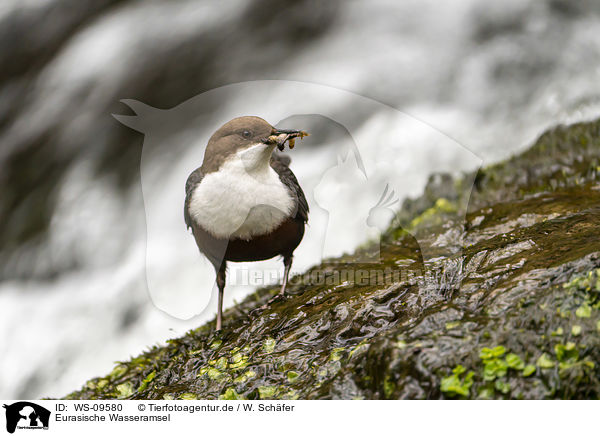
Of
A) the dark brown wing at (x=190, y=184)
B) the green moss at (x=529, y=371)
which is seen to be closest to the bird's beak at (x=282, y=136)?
the dark brown wing at (x=190, y=184)

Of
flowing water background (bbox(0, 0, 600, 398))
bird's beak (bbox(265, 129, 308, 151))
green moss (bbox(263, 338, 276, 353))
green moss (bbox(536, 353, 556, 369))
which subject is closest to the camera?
green moss (bbox(536, 353, 556, 369))

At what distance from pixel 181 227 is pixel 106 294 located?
71.8 inches

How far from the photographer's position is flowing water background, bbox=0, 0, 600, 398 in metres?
3.38

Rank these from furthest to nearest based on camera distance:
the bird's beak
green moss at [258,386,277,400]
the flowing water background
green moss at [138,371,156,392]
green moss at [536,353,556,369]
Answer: the flowing water background → green moss at [138,371,156,392] → green moss at [258,386,277,400] → the bird's beak → green moss at [536,353,556,369]

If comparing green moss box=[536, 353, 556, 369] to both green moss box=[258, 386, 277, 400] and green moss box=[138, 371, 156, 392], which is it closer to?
green moss box=[258, 386, 277, 400]

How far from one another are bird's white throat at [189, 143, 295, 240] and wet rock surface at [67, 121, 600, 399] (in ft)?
1.78

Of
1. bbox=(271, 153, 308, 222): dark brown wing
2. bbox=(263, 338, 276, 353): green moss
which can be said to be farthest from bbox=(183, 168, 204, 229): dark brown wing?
bbox=(263, 338, 276, 353): green moss

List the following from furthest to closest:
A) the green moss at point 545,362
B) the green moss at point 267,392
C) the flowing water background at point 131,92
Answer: the flowing water background at point 131,92
the green moss at point 267,392
the green moss at point 545,362

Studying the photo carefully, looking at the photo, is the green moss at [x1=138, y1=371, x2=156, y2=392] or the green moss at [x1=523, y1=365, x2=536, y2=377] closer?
the green moss at [x1=523, y1=365, x2=536, y2=377]

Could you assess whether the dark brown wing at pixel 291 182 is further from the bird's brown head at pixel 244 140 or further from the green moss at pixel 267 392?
the green moss at pixel 267 392

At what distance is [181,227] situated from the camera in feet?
7.08

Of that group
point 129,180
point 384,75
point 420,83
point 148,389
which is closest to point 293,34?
point 384,75
